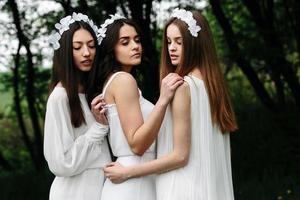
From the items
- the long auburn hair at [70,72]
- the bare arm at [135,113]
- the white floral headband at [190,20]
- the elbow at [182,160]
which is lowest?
the elbow at [182,160]

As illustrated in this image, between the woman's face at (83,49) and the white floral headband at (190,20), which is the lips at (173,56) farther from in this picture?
the woman's face at (83,49)

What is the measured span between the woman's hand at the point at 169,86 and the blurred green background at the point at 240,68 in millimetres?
3364

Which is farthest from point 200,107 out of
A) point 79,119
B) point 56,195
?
point 56,195

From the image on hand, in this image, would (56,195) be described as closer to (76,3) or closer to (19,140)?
(76,3)

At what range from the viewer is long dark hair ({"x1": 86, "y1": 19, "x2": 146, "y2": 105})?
3.77 m

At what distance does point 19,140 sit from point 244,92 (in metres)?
5.05

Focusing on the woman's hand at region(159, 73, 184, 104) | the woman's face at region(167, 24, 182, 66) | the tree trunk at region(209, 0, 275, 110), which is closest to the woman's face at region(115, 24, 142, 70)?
the woman's face at region(167, 24, 182, 66)

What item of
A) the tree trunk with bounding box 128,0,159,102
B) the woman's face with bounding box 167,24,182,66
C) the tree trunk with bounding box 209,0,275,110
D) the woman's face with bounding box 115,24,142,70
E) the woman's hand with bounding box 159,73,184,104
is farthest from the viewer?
the tree trunk with bounding box 209,0,275,110

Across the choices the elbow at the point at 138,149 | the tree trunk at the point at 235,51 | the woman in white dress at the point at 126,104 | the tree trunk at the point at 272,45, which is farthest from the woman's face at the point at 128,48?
the tree trunk at the point at 235,51

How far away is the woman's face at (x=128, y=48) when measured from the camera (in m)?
3.74

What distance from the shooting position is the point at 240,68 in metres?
10.2

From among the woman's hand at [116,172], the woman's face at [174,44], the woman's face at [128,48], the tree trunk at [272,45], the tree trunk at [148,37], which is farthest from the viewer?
the tree trunk at [272,45]

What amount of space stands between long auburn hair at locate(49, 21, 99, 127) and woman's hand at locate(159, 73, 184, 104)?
0.56 m

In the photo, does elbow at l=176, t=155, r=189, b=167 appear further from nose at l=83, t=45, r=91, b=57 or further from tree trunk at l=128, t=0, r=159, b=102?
tree trunk at l=128, t=0, r=159, b=102
